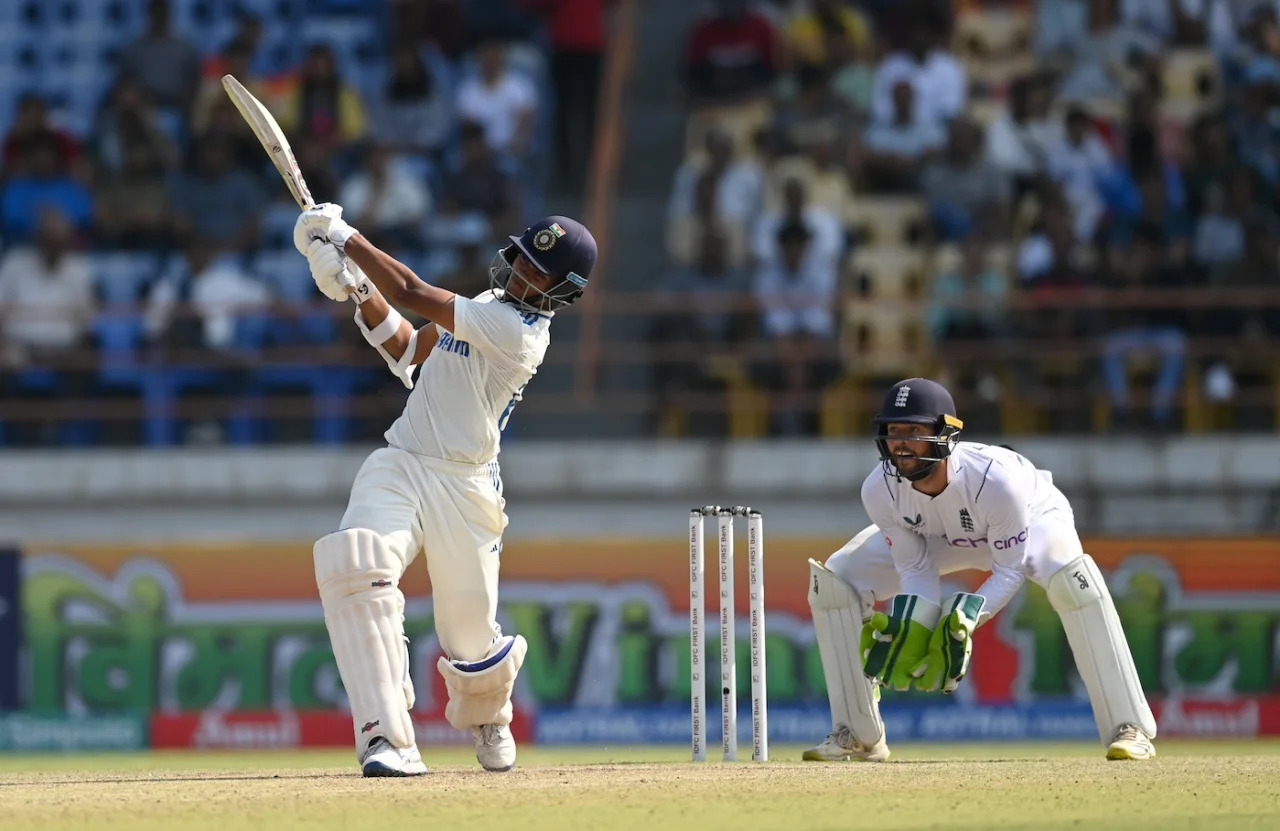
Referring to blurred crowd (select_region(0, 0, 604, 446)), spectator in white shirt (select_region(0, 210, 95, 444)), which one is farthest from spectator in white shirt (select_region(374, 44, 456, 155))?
spectator in white shirt (select_region(0, 210, 95, 444))

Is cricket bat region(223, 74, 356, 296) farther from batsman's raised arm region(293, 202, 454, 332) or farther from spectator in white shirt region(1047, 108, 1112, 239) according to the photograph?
spectator in white shirt region(1047, 108, 1112, 239)

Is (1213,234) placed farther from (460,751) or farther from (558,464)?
(460,751)

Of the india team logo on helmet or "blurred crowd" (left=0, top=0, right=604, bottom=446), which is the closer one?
the india team logo on helmet

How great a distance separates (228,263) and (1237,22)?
7.52 metres

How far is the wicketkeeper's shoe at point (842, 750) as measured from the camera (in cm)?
791

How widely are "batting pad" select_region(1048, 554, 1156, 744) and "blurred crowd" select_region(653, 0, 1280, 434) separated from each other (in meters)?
4.87

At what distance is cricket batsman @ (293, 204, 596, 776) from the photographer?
6836 millimetres

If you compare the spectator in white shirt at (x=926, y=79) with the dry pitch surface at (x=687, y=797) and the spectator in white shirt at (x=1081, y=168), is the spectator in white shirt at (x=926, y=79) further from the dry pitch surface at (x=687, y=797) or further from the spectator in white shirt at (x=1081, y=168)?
the dry pitch surface at (x=687, y=797)

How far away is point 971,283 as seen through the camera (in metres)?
13.3

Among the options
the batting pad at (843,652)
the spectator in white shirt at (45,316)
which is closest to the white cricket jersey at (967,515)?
the batting pad at (843,652)

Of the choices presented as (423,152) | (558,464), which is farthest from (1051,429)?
(423,152)

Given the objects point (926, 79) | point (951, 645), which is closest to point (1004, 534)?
point (951, 645)

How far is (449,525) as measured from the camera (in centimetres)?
708

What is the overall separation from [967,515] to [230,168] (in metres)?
8.45
